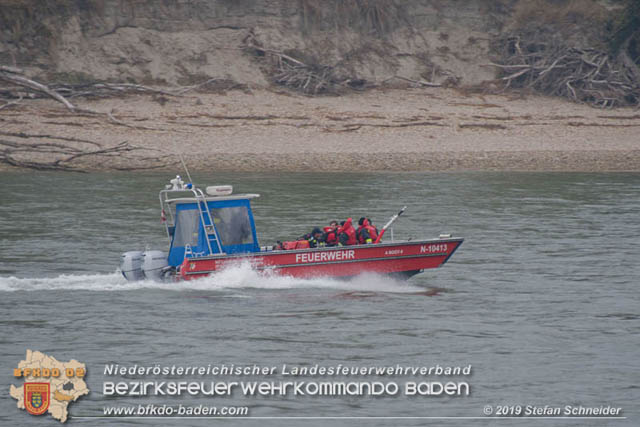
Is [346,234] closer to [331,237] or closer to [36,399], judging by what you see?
[331,237]

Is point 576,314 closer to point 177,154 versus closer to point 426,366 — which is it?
point 426,366

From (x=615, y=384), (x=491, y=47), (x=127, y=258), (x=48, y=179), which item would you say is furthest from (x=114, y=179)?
(x=615, y=384)

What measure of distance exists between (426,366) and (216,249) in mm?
5936

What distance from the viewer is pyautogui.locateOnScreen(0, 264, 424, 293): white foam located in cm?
1667

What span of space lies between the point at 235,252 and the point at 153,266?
1464 millimetres

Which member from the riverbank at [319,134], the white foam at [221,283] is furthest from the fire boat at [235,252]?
the riverbank at [319,134]

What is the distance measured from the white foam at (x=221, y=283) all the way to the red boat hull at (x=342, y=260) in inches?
4.3

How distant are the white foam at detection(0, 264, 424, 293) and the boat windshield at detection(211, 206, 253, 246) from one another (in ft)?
2.49

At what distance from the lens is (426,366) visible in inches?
483

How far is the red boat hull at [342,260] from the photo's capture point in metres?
16.6

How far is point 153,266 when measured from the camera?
17016 mm

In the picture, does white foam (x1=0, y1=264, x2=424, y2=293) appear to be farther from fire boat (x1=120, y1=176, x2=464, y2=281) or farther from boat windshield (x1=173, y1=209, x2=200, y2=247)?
boat windshield (x1=173, y1=209, x2=200, y2=247)

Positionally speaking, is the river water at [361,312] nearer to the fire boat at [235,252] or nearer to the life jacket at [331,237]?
the fire boat at [235,252]

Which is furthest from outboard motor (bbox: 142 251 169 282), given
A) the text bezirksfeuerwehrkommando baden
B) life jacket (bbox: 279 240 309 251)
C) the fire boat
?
the text bezirksfeuerwehrkommando baden
